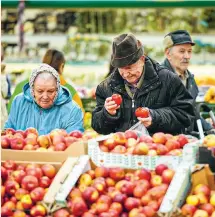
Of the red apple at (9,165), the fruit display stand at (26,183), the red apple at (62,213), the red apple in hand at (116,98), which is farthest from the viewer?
the red apple in hand at (116,98)

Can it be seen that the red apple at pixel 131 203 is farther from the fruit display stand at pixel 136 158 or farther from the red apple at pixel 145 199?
the fruit display stand at pixel 136 158

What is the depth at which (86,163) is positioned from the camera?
450cm

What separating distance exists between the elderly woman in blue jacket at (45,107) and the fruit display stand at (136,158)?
4.65ft

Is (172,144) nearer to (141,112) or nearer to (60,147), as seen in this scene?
(60,147)

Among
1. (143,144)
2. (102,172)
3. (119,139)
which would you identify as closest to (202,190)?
(143,144)

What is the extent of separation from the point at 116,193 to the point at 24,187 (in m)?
0.53

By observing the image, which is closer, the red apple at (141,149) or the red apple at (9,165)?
the red apple at (141,149)

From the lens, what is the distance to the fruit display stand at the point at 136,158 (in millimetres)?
4332

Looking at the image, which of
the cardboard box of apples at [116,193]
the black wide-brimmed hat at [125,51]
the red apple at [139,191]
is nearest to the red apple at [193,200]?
the cardboard box of apples at [116,193]

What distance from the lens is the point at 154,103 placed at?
18.6 ft

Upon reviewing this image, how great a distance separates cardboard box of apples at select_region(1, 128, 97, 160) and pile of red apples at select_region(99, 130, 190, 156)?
17cm

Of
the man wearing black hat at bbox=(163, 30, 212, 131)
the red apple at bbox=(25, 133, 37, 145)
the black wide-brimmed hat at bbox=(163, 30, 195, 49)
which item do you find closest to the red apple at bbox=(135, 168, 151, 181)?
the red apple at bbox=(25, 133, 37, 145)

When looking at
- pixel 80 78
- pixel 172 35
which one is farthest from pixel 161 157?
pixel 80 78

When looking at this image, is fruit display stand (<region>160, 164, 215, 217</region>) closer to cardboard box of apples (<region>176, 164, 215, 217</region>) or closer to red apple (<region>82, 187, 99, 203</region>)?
cardboard box of apples (<region>176, 164, 215, 217</region>)
